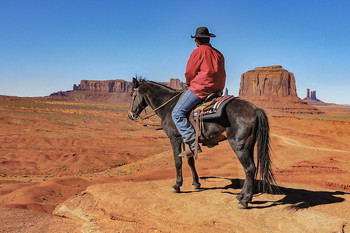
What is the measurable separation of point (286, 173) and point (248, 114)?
257 inches

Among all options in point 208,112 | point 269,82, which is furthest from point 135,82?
point 269,82

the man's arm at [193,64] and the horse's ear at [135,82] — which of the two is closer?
the man's arm at [193,64]

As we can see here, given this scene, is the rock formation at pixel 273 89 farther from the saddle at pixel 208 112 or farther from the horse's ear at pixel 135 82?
A: the saddle at pixel 208 112

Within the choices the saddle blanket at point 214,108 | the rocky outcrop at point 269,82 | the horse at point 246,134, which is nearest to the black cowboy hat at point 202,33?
the saddle blanket at point 214,108

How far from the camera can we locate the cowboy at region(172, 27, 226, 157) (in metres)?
5.26

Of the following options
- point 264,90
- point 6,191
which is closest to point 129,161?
point 6,191

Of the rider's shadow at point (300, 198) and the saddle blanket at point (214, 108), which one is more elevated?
the saddle blanket at point (214, 108)

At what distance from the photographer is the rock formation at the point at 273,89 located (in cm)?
10850

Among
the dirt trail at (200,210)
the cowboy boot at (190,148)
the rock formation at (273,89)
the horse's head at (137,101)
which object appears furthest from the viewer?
the rock formation at (273,89)

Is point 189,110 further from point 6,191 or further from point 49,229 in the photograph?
point 6,191

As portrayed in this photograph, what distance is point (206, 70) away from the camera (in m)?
5.23

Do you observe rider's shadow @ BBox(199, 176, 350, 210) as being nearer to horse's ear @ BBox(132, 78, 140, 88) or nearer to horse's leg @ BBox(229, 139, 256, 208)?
horse's leg @ BBox(229, 139, 256, 208)

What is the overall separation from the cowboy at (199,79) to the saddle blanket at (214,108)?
207 mm

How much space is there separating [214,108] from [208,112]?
6.2 inches
